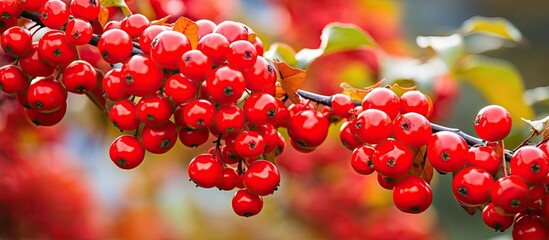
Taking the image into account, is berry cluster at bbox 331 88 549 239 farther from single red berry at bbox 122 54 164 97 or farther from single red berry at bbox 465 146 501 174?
single red berry at bbox 122 54 164 97

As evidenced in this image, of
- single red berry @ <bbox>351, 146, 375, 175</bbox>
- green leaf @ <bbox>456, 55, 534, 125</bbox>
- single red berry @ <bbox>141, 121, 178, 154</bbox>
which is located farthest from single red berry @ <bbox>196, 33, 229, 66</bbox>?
green leaf @ <bbox>456, 55, 534, 125</bbox>

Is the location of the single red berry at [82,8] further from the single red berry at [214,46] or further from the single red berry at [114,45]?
the single red berry at [214,46]

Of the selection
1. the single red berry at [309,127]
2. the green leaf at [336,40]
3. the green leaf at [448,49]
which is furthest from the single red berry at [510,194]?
the green leaf at [448,49]

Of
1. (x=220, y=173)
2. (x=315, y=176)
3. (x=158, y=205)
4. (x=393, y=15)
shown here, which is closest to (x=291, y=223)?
(x=315, y=176)

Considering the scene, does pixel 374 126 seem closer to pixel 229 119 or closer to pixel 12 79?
pixel 229 119

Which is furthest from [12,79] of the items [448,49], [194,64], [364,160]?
[448,49]

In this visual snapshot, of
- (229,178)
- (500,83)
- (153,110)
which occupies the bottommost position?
(500,83)
